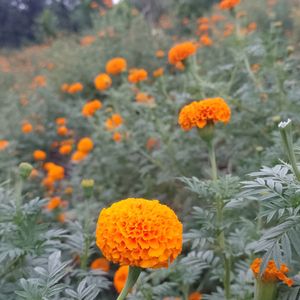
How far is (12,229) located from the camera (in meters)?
1.17

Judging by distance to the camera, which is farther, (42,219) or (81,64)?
(81,64)

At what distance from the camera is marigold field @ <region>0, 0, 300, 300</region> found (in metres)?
0.82

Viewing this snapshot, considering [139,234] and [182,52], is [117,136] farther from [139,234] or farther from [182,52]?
[139,234]

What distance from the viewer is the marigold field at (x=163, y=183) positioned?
815mm

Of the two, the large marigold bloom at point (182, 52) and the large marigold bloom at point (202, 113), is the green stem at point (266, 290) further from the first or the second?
the large marigold bloom at point (182, 52)

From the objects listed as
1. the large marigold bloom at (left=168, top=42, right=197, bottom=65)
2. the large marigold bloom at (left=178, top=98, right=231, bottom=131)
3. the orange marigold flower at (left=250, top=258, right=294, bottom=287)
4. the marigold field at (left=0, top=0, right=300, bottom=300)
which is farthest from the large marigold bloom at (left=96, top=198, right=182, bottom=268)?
the large marigold bloom at (left=168, top=42, right=197, bottom=65)

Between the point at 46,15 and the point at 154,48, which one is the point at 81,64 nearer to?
the point at 154,48

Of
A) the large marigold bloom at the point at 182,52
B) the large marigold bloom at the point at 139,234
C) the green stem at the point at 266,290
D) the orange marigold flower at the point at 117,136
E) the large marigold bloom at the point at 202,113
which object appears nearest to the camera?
the large marigold bloom at the point at 139,234

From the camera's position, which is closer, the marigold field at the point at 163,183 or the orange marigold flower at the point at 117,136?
the marigold field at the point at 163,183

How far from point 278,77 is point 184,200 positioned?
78cm

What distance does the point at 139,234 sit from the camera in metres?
0.77

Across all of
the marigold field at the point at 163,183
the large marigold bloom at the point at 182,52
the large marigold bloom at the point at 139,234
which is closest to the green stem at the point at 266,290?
the marigold field at the point at 163,183

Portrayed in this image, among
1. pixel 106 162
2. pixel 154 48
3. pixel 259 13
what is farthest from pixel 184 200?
pixel 259 13

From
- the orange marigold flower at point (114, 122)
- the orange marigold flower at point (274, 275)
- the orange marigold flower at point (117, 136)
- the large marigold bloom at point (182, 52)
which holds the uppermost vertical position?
the large marigold bloom at point (182, 52)
